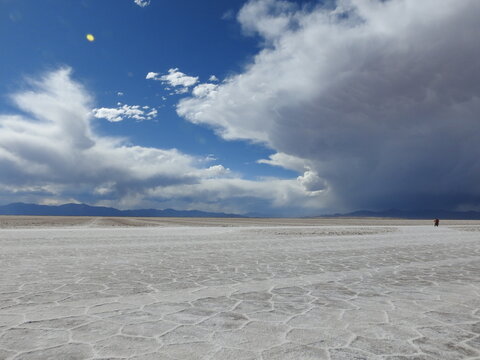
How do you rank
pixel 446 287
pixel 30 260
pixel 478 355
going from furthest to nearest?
pixel 30 260
pixel 446 287
pixel 478 355

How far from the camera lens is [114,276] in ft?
22.0

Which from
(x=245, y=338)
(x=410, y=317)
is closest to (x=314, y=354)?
(x=245, y=338)

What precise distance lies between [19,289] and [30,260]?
414cm

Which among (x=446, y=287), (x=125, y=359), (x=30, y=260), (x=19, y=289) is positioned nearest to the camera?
(x=125, y=359)

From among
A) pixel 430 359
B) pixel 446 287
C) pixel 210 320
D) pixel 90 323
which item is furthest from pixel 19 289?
pixel 446 287

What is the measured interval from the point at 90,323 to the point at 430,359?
3.76m

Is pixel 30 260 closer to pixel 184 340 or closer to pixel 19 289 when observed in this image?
pixel 19 289

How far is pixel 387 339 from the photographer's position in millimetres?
3434

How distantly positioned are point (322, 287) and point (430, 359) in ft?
9.58

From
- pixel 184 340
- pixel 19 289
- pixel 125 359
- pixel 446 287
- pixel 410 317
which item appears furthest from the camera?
pixel 446 287

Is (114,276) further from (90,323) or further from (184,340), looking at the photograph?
(184,340)

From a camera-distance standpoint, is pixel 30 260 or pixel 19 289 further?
pixel 30 260

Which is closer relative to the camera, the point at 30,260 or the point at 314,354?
the point at 314,354

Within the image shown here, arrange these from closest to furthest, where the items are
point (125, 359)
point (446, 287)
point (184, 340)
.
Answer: point (125, 359) → point (184, 340) → point (446, 287)
